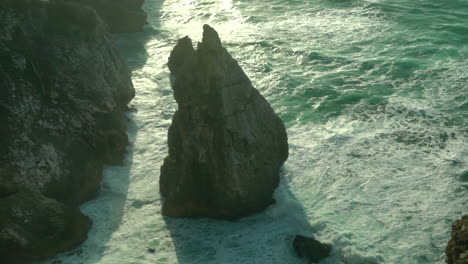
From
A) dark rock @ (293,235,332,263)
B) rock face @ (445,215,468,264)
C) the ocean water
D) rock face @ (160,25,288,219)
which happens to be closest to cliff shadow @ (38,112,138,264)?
the ocean water

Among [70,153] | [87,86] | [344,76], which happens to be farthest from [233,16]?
[70,153]

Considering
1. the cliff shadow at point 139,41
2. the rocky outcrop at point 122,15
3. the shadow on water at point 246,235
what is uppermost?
the rocky outcrop at point 122,15

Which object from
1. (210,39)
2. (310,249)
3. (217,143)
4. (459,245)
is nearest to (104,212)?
(217,143)

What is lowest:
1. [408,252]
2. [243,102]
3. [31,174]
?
[408,252]

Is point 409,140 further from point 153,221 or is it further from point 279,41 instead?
point 279,41

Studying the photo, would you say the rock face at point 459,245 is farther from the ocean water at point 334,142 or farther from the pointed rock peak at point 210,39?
the pointed rock peak at point 210,39

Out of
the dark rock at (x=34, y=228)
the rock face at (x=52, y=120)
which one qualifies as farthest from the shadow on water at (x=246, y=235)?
the rock face at (x=52, y=120)

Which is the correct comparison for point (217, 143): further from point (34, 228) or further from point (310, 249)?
point (34, 228)
